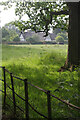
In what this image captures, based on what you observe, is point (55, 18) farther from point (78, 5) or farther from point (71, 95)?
point (71, 95)

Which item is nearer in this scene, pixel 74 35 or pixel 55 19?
pixel 74 35

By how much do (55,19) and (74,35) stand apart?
3.90 meters

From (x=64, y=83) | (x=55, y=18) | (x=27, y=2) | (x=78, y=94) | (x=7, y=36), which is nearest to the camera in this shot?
(x=78, y=94)

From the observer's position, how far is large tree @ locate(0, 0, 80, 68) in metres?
10.2

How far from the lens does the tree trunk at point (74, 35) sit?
1009 cm

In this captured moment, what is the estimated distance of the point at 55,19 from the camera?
44.7 ft

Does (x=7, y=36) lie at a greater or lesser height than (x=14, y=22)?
lesser

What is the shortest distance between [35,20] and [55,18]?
1591 mm

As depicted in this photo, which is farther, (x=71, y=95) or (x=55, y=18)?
(x=55, y=18)

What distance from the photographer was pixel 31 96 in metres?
6.31

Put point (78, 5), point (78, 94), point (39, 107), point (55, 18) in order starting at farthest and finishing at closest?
1. point (55, 18)
2. point (78, 5)
3. point (78, 94)
4. point (39, 107)

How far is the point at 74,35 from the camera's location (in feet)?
33.6

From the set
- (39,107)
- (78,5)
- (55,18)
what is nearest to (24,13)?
(55,18)

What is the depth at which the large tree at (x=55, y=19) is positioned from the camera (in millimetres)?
10195
